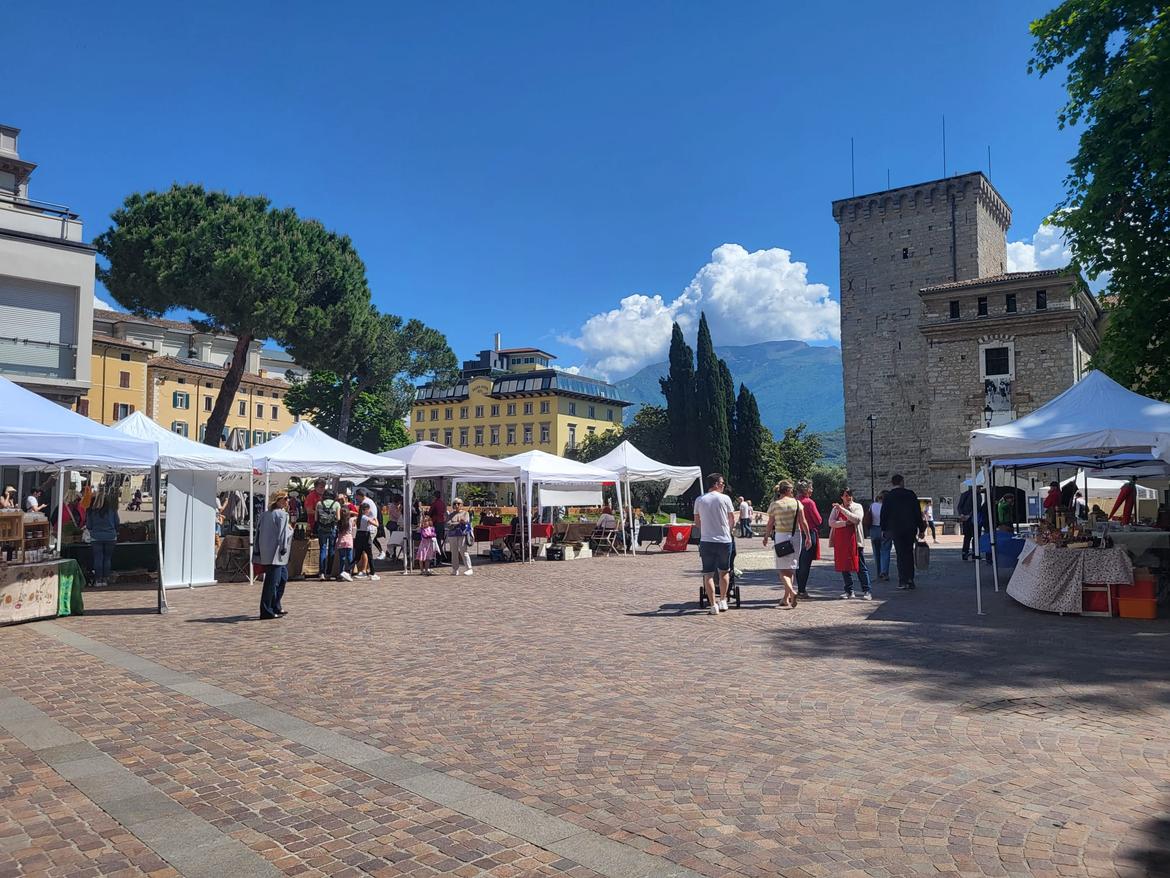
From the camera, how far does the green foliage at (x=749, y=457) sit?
51000 mm

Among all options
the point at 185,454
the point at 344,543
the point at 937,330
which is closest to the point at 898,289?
the point at 937,330

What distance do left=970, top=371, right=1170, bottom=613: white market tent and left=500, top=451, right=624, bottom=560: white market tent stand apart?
10.5m

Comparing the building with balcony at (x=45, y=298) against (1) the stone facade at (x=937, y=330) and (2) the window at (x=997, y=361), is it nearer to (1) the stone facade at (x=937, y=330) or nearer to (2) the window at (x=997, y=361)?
(1) the stone facade at (x=937, y=330)

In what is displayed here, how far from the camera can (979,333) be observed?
1730 inches

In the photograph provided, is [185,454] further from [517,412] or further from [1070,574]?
[517,412]

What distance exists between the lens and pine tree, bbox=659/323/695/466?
5150cm

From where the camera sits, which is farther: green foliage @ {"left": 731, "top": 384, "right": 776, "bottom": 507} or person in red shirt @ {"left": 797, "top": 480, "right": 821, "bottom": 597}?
green foliage @ {"left": 731, "top": 384, "right": 776, "bottom": 507}

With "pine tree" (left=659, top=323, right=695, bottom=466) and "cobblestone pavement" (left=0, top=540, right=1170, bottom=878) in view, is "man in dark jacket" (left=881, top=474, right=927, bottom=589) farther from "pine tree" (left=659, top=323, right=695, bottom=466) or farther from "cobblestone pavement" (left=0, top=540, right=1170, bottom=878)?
"pine tree" (left=659, top=323, right=695, bottom=466)

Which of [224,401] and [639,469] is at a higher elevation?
[224,401]

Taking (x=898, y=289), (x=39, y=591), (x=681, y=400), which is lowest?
(x=39, y=591)

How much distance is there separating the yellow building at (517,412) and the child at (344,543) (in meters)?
61.1

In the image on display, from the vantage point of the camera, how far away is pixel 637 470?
21.7 meters

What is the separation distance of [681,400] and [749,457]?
18.6 feet

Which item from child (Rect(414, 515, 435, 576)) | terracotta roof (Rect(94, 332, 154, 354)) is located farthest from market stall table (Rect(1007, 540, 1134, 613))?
terracotta roof (Rect(94, 332, 154, 354))
